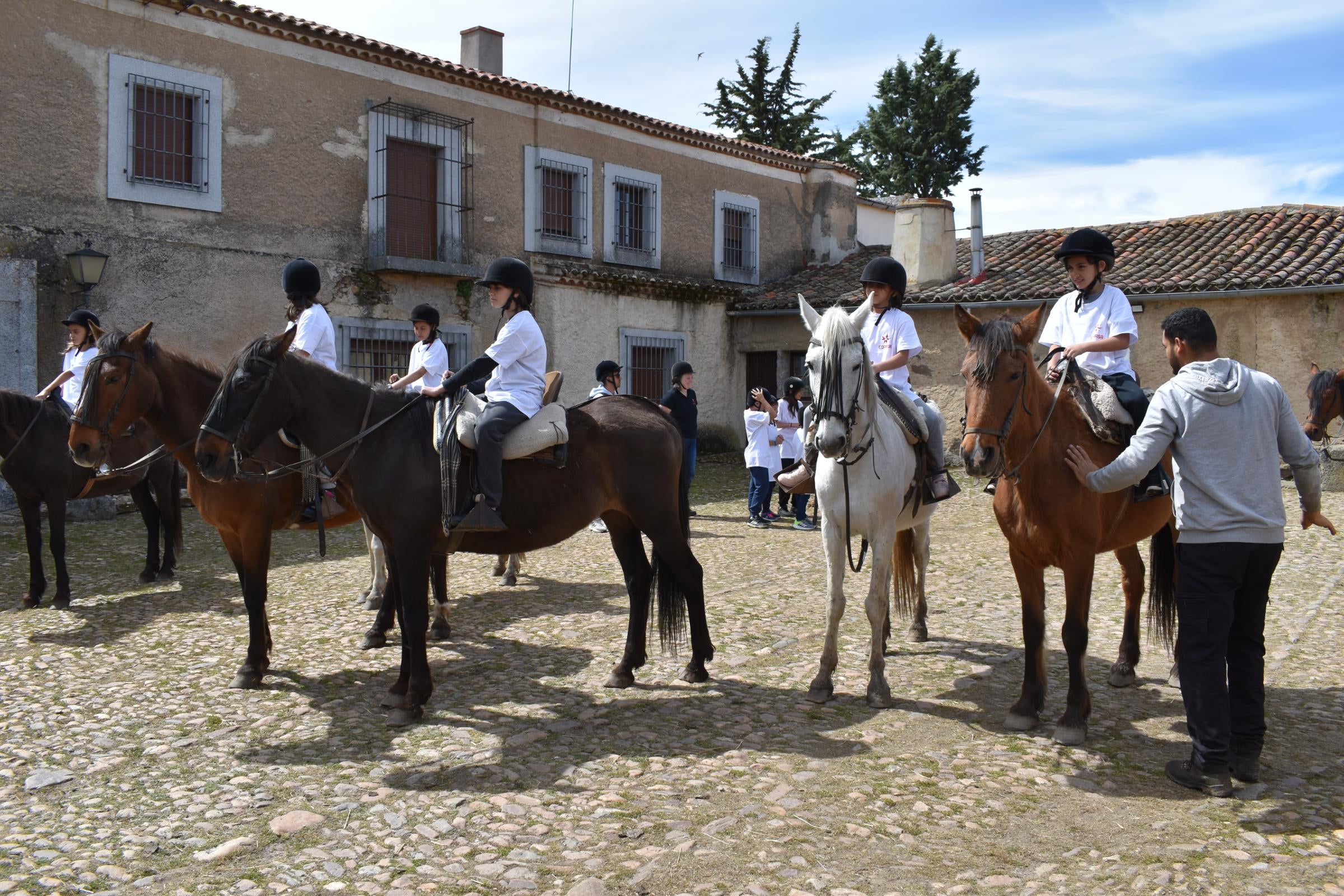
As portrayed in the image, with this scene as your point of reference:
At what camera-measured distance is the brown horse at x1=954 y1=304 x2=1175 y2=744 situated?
468 centimetres

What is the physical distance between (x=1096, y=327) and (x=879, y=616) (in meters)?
2.05

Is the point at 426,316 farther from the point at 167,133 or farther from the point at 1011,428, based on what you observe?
the point at 167,133

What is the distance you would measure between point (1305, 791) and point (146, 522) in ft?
30.0

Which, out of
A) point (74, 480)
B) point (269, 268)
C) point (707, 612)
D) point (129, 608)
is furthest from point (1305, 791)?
point (269, 268)

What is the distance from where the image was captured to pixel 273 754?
4.71 meters

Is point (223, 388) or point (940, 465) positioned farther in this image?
point (940, 465)

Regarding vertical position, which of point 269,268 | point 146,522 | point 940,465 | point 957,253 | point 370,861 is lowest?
point 370,861

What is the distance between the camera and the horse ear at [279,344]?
5.26 m

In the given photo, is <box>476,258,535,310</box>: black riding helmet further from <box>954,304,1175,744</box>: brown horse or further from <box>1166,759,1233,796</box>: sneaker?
<box>1166,759,1233,796</box>: sneaker

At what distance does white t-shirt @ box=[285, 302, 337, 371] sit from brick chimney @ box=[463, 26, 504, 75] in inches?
605

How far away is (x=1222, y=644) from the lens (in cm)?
406

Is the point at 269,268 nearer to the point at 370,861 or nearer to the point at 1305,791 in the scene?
the point at 370,861

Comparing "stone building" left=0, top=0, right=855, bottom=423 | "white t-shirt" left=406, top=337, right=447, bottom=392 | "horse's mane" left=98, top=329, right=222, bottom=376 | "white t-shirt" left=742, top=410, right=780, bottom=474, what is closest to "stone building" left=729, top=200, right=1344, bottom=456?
"stone building" left=0, top=0, right=855, bottom=423

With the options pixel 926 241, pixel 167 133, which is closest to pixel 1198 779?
pixel 167 133
